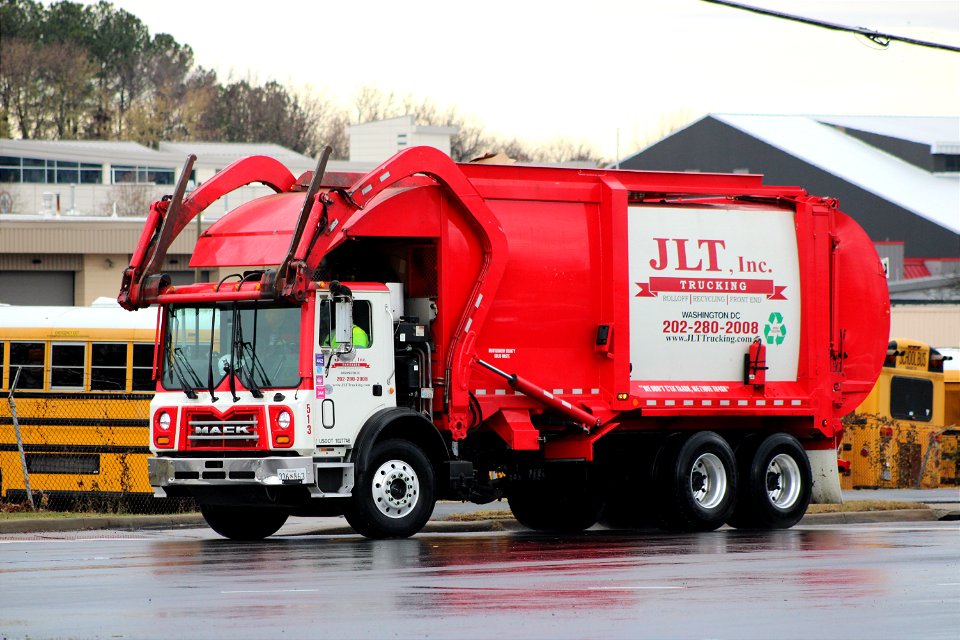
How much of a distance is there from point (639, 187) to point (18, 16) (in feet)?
295

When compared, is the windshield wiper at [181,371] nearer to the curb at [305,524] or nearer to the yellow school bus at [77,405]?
the curb at [305,524]

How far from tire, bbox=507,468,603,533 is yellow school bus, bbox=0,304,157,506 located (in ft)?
14.4

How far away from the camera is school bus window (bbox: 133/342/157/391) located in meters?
20.2

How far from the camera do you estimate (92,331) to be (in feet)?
67.1

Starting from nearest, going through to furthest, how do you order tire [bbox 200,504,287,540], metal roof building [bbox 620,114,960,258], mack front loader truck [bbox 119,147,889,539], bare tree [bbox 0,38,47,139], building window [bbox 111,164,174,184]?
mack front loader truck [bbox 119,147,889,539]
tire [bbox 200,504,287,540]
metal roof building [bbox 620,114,960,258]
building window [bbox 111,164,174,184]
bare tree [bbox 0,38,47,139]

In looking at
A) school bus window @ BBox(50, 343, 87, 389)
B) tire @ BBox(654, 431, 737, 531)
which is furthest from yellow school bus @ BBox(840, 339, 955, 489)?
school bus window @ BBox(50, 343, 87, 389)

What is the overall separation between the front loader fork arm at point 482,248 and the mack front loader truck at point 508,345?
0.08ft

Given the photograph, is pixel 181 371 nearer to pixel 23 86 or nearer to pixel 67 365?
pixel 67 365

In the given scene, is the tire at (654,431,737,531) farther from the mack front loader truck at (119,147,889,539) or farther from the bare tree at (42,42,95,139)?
the bare tree at (42,42,95,139)

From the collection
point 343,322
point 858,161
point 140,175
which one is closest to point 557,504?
point 343,322

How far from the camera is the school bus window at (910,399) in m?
27.2

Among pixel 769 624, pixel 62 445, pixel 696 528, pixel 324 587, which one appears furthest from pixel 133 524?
pixel 769 624

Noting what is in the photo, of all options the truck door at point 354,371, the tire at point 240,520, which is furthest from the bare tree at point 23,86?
the truck door at point 354,371

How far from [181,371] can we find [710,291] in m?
5.97
